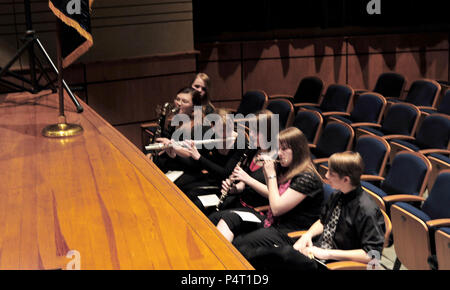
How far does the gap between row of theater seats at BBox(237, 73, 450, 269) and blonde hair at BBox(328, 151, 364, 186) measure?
0.38 meters

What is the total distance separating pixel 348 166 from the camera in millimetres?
2076

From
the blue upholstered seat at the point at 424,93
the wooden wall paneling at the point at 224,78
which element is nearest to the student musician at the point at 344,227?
the blue upholstered seat at the point at 424,93

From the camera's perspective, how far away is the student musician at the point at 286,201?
91.3 inches

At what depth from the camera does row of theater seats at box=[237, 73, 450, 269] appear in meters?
2.41

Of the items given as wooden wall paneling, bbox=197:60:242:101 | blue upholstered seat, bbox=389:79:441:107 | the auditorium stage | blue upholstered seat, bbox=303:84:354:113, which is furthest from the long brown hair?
wooden wall paneling, bbox=197:60:242:101

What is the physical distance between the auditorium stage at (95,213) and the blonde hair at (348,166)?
868mm

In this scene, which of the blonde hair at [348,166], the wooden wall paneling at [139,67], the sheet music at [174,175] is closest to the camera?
the blonde hair at [348,166]

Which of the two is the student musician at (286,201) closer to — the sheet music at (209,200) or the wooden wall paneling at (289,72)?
the sheet music at (209,200)

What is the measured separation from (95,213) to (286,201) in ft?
4.26

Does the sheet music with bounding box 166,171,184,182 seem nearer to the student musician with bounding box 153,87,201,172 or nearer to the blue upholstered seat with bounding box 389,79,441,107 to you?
the student musician with bounding box 153,87,201,172

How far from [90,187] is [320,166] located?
2.14m

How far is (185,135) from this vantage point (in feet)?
10.8

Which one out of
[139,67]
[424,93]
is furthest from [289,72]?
[139,67]
